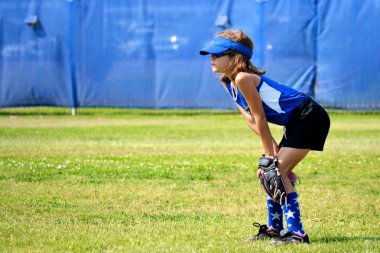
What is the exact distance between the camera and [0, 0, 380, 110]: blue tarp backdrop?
16.8 metres

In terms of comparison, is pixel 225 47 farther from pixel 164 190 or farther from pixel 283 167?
pixel 164 190

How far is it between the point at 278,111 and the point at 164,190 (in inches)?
100

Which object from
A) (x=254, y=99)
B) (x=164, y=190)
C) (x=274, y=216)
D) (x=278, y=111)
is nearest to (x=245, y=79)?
(x=254, y=99)

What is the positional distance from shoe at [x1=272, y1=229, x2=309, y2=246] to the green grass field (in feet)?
0.23

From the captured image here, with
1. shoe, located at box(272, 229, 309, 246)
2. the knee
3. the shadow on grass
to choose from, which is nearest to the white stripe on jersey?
the knee

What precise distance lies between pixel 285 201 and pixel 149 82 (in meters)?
11.8

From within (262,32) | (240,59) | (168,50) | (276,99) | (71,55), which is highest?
(240,59)

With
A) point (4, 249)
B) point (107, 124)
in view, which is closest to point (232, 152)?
point (107, 124)

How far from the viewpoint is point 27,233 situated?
5691 mm

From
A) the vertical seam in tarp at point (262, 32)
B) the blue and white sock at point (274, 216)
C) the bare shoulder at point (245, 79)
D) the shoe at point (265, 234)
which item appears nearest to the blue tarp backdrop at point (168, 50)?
the vertical seam in tarp at point (262, 32)

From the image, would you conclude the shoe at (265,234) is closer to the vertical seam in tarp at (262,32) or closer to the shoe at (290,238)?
the shoe at (290,238)

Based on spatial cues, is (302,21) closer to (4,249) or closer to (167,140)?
(167,140)

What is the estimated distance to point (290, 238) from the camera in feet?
17.9

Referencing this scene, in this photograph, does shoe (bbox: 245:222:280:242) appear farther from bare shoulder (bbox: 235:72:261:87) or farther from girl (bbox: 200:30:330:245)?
bare shoulder (bbox: 235:72:261:87)
